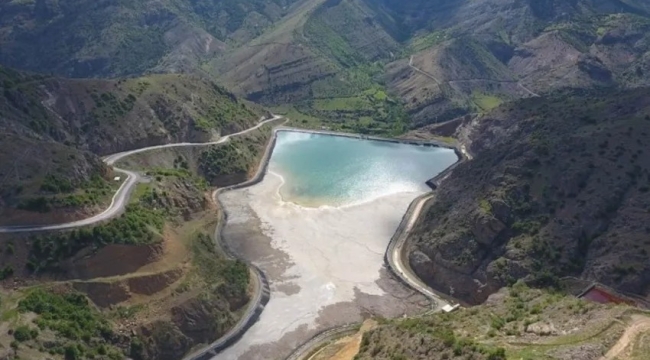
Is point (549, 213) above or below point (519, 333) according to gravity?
below

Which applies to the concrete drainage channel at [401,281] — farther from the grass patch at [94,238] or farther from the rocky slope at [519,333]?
the grass patch at [94,238]

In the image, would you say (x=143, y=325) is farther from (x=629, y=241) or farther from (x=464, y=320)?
(x=629, y=241)

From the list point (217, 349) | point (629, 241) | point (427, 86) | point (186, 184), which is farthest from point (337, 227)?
point (427, 86)

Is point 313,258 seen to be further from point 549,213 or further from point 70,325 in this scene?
point 70,325

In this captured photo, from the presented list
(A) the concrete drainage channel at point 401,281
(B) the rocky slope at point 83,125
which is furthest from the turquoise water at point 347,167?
(B) the rocky slope at point 83,125

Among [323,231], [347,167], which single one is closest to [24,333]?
[323,231]

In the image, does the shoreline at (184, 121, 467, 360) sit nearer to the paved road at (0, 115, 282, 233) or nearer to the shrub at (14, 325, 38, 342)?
the paved road at (0, 115, 282, 233)
